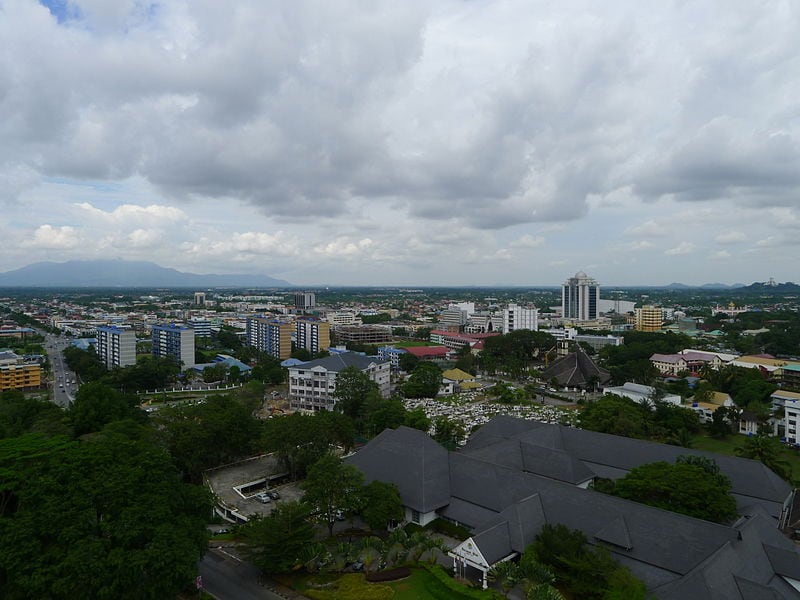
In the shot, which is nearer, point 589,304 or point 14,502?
point 14,502

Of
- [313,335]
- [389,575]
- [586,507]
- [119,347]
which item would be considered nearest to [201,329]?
[119,347]

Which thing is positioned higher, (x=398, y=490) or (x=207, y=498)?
(x=207, y=498)

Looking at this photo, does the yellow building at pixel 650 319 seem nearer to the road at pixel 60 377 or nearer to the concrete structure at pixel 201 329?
the concrete structure at pixel 201 329

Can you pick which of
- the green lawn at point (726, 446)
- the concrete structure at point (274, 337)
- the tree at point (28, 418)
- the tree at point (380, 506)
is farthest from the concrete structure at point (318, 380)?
the concrete structure at point (274, 337)

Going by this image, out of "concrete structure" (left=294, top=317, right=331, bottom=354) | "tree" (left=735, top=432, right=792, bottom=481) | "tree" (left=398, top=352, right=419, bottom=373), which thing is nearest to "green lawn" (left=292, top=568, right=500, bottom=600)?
"tree" (left=735, top=432, right=792, bottom=481)

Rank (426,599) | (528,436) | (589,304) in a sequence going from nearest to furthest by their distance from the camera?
(426,599)
(528,436)
(589,304)

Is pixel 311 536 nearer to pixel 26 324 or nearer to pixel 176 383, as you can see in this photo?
pixel 176 383

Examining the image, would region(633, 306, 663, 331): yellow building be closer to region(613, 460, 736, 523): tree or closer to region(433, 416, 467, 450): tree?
region(433, 416, 467, 450): tree

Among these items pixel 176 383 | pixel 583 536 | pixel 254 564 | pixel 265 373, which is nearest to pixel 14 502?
pixel 254 564
